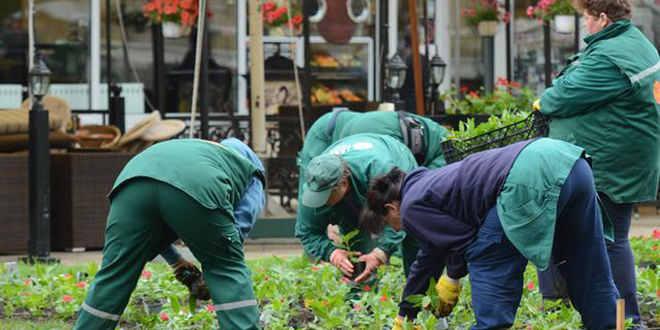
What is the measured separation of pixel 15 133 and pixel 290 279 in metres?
4.15

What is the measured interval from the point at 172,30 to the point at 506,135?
30.5 feet

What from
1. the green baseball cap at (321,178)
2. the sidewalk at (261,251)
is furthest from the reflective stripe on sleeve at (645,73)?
the sidewalk at (261,251)

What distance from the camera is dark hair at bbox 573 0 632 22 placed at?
601 centimetres

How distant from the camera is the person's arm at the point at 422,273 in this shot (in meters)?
5.25

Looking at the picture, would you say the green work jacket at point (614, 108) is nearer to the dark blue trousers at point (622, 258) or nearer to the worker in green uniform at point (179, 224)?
the dark blue trousers at point (622, 258)

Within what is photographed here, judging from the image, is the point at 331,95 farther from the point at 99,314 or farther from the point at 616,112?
the point at 99,314

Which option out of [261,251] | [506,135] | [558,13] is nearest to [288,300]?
[506,135]

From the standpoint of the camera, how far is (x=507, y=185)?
4.88 meters

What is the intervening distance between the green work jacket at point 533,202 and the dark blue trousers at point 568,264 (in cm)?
8

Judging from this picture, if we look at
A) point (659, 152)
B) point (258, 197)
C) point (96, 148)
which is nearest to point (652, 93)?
point (659, 152)

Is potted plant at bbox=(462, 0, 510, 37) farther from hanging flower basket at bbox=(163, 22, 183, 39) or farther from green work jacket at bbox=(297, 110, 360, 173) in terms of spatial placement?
green work jacket at bbox=(297, 110, 360, 173)

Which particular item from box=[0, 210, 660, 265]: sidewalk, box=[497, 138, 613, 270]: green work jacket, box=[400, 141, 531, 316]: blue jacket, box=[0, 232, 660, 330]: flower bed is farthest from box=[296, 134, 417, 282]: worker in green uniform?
box=[0, 210, 660, 265]: sidewalk

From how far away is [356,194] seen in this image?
6316mm

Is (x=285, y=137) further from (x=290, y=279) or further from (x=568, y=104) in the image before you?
(x=568, y=104)
